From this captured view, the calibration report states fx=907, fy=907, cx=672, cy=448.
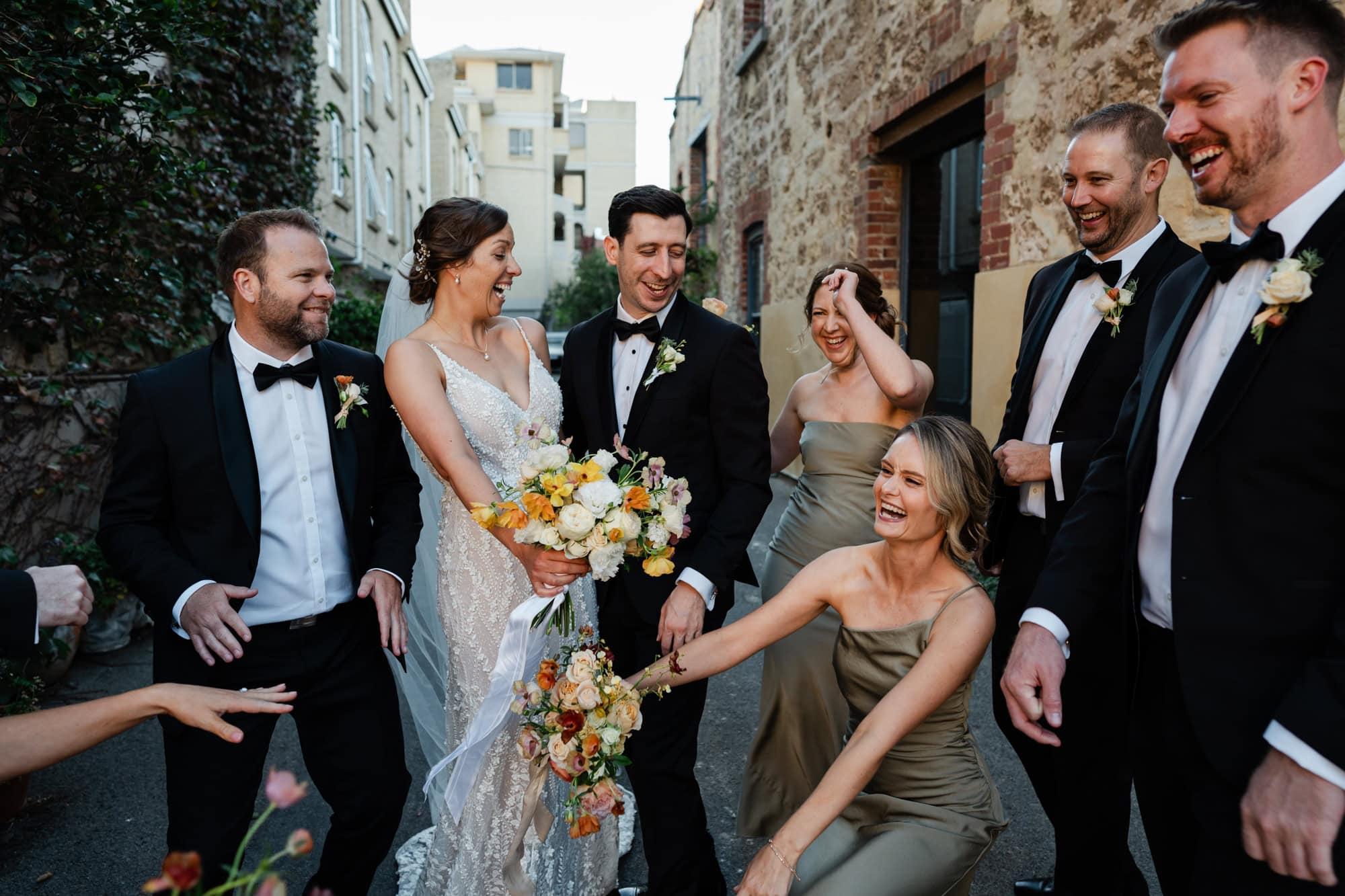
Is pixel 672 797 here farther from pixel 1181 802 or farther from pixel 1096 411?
pixel 1096 411

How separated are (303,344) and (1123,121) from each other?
8.14 feet

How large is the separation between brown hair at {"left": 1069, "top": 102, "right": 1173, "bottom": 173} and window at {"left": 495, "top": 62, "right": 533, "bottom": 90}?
148 ft

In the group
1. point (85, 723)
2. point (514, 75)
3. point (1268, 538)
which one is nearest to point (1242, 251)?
point (1268, 538)

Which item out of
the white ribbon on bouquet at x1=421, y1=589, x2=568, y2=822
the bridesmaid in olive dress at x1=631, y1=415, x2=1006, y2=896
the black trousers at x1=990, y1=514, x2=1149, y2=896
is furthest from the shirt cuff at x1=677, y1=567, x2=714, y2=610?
the black trousers at x1=990, y1=514, x2=1149, y2=896

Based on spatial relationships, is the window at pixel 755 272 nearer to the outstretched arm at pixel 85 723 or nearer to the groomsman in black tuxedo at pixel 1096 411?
the groomsman in black tuxedo at pixel 1096 411

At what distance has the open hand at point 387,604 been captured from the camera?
260cm

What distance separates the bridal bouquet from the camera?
82.7 inches

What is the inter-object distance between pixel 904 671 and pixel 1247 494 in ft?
3.48

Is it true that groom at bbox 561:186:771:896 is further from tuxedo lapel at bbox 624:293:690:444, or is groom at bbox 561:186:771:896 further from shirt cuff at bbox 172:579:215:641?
shirt cuff at bbox 172:579:215:641

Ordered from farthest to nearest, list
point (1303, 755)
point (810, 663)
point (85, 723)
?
point (810, 663) → point (85, 723) → point (1303, 755)

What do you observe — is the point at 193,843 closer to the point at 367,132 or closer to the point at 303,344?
the point at 303,344

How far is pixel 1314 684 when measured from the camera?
1474mm

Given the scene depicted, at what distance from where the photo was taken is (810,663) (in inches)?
132

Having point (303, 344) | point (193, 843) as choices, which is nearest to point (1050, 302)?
point (303, 344)
